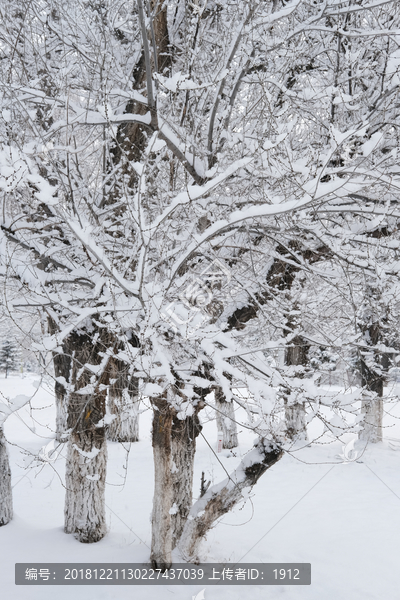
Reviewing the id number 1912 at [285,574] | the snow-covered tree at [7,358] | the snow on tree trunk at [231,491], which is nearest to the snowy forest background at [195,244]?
the snow on tree trunk at [231,491]

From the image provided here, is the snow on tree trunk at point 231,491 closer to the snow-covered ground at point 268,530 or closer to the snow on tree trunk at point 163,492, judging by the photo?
the snow on tree trunk at point 163,492

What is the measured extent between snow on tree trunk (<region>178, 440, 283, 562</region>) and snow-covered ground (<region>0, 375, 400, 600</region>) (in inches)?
19.6

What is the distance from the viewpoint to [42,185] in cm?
171

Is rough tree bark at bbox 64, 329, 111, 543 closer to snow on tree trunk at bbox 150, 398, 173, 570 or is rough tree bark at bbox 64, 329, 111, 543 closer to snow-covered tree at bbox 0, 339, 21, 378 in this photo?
snow on tree trunk at bbox 150, 398, 173, 570

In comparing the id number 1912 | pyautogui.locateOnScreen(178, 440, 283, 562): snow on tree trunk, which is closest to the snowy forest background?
pyautogui.locateOnScreen(178, 440, 283, 562): snow on tree trunk

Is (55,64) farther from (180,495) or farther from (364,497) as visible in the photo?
(364,497)

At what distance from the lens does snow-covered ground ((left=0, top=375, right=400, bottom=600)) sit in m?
4.40

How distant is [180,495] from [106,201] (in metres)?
3.51

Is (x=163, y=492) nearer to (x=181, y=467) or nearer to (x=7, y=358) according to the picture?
(x=181, y=467)

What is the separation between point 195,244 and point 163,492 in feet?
10.7

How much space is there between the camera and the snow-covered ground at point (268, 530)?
14.4 ft

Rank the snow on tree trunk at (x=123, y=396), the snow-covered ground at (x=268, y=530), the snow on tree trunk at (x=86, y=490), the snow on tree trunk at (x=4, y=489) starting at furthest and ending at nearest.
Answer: the snow on tree trunk at (x=4, y=489), the snow on tree trunk at (x=86, y=490), the snow-covered ground at (x=268, y=530), the snow on tree trunk at (x=123, y=396)

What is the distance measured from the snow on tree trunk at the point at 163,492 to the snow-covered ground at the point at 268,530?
1.09ft

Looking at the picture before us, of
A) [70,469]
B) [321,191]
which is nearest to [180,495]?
[70,469]
